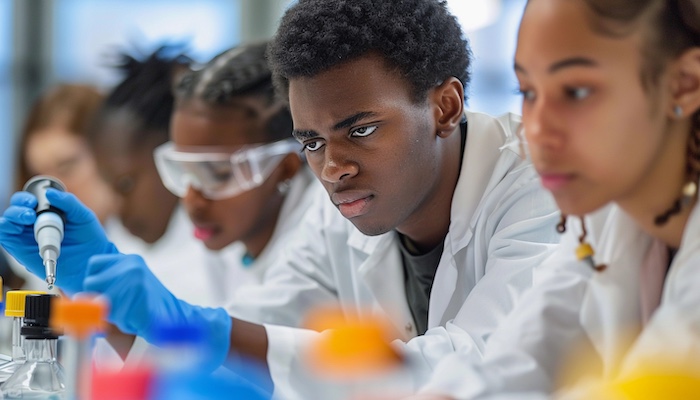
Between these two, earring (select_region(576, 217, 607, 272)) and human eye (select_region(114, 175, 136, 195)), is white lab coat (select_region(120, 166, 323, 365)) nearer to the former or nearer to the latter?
human eye (select_region(114, 175, 136, 195))

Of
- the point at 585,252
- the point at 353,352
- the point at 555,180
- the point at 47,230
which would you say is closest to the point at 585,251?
the point at 585,252

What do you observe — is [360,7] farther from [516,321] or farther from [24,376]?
[24,376]

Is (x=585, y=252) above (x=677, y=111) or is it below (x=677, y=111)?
below

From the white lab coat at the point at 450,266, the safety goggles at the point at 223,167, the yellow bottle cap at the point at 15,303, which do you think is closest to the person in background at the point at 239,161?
the safety goggles at the point at 223,167

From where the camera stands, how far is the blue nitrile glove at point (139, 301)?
1.29m

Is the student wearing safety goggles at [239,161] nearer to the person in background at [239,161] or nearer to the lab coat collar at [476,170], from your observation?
the person in background at [239,161]

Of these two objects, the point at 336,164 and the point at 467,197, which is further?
the point at 467,197

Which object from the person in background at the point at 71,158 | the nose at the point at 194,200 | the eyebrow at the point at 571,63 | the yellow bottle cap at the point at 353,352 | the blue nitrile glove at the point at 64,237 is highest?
the person in background at the point at 71,158

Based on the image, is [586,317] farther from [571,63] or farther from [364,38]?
[364,38]

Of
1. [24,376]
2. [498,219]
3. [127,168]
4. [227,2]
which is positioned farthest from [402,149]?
[227,2]

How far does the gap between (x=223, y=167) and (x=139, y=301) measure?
3.56ft

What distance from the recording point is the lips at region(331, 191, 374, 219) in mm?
1503

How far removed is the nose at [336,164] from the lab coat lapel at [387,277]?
0.36 meters

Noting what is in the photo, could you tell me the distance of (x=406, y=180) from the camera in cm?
154
